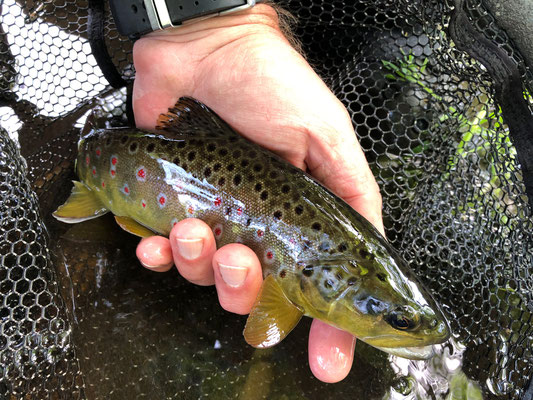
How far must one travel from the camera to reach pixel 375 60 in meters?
3.27

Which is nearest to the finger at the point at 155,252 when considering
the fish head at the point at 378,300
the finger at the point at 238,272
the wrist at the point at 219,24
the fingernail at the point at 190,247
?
the fingernail at the point at 190,247

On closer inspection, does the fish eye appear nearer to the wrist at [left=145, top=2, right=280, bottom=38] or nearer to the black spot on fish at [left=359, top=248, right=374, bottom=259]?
the black spot on fish at [left=359, top=248, right=374, bottom=259]

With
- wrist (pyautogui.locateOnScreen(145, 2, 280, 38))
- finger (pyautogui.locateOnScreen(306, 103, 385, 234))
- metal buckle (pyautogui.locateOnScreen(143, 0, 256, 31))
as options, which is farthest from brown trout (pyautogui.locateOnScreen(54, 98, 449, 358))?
wrist (pyautogui.locateOnScreen(145, 2, 280, 38))

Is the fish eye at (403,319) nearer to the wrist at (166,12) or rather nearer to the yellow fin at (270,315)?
the yellow fin at (270,315)

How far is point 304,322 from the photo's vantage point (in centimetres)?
260

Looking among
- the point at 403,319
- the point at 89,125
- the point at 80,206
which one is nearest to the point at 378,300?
the point at 403,319

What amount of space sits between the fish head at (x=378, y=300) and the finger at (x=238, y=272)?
0.22 meters

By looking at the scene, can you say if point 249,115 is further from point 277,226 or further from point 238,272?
point 238,272

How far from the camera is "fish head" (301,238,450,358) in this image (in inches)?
71.6

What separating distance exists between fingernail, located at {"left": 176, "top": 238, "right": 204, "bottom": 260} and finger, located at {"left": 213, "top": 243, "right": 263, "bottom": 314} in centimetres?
9

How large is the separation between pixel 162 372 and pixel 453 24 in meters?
2.33

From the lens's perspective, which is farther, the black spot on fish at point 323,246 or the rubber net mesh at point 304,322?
the rubber net mesh at point 304,322

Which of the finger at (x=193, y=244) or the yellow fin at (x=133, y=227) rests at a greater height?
the finger at (x=193, y=244)

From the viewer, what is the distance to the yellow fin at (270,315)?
6.45 ft
